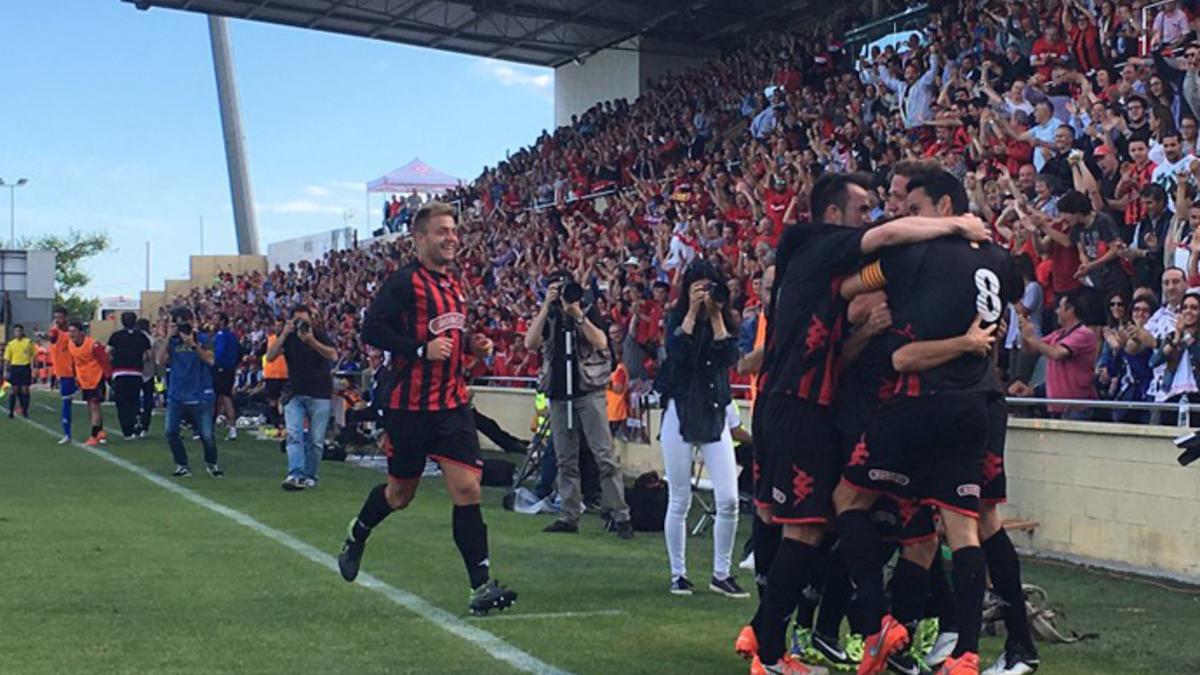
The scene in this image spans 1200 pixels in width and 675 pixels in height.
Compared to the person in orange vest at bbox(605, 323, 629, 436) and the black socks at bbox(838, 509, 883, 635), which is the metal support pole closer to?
the person in orange vest at bbox(605, 323, 629, 436)

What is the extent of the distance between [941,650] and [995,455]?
3.05 ft

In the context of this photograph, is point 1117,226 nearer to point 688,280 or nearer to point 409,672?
point 688,280


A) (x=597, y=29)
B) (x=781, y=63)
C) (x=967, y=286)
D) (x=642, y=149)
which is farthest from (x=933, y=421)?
(x=597, y=29)

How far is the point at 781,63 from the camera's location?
24.9 metres

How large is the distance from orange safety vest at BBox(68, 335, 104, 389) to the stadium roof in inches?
379

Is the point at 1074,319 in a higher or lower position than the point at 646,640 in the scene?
higher

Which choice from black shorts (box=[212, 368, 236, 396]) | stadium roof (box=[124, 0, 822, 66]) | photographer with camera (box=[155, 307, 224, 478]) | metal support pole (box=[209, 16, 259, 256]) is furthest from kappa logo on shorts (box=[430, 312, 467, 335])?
metal support pole (box=[209, 16, 259, 256])

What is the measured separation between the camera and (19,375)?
3056cm

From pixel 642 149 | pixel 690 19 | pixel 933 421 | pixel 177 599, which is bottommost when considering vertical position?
pixel 177 599

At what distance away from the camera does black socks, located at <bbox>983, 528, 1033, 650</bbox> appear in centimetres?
638

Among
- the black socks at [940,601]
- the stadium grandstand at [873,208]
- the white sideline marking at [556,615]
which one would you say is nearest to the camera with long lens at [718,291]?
the stadium grandstand at [873,208]

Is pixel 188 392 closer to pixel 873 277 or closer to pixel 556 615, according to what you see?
pixel 556 615

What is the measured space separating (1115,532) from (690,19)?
2313cm

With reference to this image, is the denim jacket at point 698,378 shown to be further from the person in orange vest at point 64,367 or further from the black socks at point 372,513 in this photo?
the person in orange vest at point 64,367
